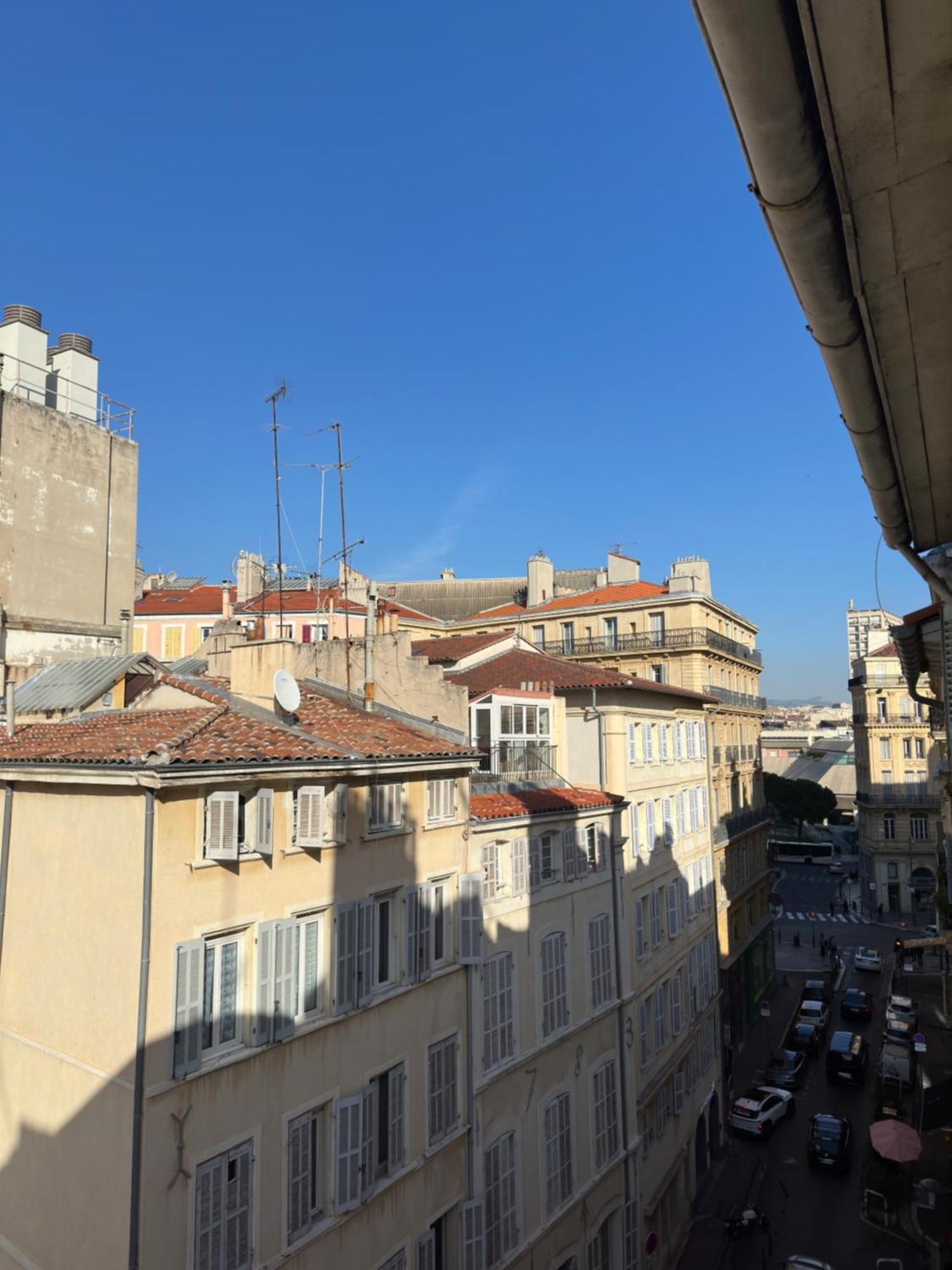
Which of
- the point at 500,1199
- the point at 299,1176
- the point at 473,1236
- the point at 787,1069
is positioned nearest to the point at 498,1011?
the point at 500,1199

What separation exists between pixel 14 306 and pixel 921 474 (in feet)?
84.6

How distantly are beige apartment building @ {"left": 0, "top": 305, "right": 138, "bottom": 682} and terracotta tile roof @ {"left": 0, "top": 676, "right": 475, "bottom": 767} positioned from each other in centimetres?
774

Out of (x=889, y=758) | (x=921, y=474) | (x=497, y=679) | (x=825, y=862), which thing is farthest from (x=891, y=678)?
(x=921, y=474)

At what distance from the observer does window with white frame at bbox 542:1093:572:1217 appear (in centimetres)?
1742

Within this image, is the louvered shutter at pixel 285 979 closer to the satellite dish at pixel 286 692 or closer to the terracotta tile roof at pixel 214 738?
the terracotta tile roof at pixel 214 738

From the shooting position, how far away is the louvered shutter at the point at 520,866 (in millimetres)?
17562

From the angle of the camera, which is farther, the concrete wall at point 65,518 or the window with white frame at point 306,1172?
the concrete wall at point 65,518

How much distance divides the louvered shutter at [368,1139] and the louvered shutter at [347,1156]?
9cm

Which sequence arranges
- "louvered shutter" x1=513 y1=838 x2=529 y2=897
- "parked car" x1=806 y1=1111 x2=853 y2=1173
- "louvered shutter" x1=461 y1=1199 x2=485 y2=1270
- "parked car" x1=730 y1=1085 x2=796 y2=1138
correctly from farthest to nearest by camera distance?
"parked car" x1=730 y1=1085 x2=796 y2=1138 < "parked car" x1=806 y1=1111 x2=853 y2=1173 < "louvered shutter" x1=513 y1=838 x2=529 y2=897 < "louvered shutter" x1=461 y1=1199 x2=485 y2=1270

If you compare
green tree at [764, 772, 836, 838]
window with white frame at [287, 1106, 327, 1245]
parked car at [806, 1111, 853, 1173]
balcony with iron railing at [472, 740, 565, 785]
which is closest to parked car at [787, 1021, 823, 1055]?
parked car at [806, 1111, 853, 1173]

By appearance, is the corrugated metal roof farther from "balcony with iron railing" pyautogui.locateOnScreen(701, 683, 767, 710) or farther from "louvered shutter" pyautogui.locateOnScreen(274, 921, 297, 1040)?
"balcony with iron railing" pyautogui.locateOnScreen(701, 683, 767, 710)

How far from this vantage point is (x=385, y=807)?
558 inches

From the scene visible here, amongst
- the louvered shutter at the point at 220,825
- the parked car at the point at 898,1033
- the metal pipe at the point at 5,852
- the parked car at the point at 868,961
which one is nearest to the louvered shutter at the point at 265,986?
the louvered shutter at the point at 220,825

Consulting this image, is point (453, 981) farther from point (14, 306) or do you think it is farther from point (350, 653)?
point (14, 306)
